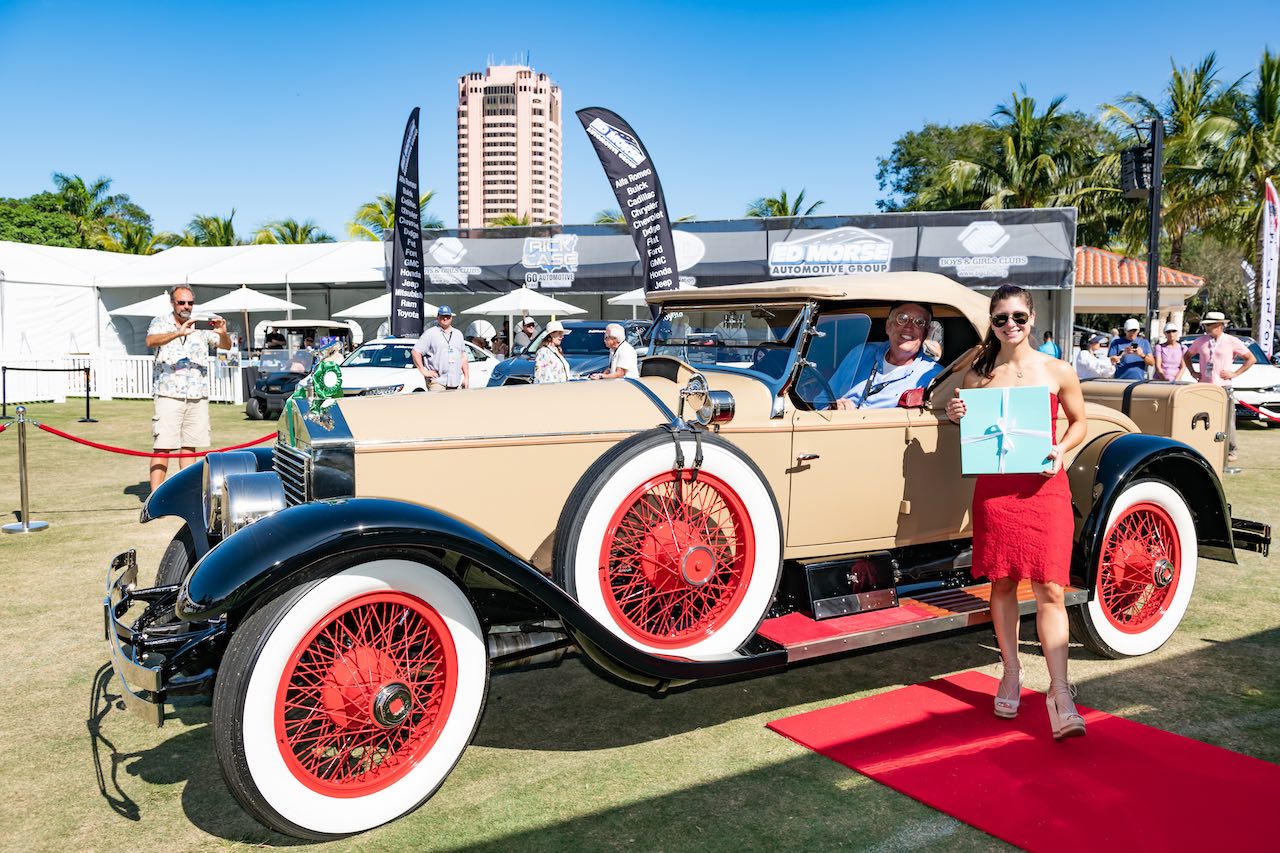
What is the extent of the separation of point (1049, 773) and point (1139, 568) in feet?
5.17

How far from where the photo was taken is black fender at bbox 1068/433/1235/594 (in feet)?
13.5

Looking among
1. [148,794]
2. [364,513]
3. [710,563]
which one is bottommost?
[148,794]

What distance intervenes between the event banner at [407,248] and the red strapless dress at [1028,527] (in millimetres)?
13398

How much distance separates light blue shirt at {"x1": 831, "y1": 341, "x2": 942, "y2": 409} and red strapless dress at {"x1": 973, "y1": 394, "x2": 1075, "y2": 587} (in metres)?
0.71

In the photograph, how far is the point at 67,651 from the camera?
442 centimetres

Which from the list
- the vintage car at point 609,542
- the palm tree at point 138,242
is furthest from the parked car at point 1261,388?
the palm tree at point 138,242

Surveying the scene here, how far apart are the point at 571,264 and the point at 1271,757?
17.9 m

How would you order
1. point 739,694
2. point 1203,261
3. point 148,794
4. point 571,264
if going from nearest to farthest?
1. point 148,794
2. point 739,694
3. point 571,264
4. point 1203,261

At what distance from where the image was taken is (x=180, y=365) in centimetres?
711

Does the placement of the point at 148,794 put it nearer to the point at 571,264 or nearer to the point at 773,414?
the point at 773,414

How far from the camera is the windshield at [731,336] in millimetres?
3949

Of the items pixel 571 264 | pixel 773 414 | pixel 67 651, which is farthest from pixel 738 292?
pixel 571 264

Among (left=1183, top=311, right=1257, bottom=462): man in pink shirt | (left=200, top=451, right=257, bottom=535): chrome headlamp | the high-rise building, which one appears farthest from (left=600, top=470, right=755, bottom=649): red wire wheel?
the high-rise building

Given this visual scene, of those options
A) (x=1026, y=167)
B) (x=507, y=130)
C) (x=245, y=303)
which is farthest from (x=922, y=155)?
(x=507, y=130)
